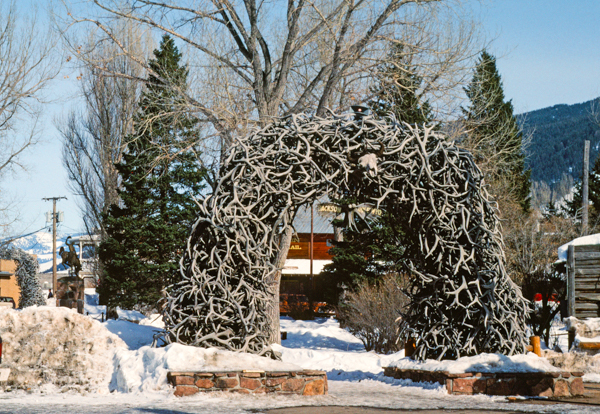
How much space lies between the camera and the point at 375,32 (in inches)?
581

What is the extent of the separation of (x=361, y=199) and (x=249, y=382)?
9.67 feet

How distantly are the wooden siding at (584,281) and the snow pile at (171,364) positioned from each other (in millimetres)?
6988

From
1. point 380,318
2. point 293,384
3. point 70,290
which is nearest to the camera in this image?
point 293,384

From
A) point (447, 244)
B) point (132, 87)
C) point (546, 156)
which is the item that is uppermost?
point (546, 156)

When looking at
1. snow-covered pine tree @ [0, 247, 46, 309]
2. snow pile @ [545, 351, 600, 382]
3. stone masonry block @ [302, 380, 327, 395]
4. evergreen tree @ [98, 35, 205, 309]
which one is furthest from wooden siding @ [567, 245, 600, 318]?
snow-covered pine tree @ [0, 247, 46, 309]

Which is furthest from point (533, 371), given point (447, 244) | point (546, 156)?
point (546, 156)

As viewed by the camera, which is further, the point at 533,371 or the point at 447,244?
the point at 447,244

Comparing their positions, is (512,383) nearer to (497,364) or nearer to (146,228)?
(497,364)

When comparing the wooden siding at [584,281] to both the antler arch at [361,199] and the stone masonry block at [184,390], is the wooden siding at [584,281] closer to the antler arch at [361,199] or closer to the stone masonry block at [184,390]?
the antler arch at [361,199]

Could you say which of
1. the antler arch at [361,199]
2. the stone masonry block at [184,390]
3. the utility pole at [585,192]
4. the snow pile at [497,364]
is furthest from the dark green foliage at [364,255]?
the stone masonry block at [184,390]

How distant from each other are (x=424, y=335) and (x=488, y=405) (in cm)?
171

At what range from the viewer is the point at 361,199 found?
8.36 metres

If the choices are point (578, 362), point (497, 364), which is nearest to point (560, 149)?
point (578, 362)

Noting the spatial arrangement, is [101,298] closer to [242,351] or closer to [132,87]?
[132,87]
